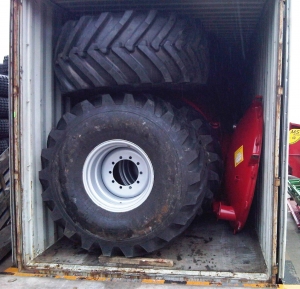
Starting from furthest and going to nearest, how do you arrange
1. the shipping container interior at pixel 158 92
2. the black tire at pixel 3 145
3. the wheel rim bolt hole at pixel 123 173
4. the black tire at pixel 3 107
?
the black tire at pixel 3 107 → the black tire at pixel 3 145 → the wheel rim bolt hole at pixel 123 173 → the shipping container interior at pixel 158 92

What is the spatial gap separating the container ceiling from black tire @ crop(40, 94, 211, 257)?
36.1 inches

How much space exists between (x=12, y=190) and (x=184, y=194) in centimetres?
145

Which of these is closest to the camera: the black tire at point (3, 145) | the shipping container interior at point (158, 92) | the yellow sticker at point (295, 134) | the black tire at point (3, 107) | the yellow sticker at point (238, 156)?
the shipping container interior at point (158, 92)

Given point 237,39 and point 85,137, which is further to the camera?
point 237,39

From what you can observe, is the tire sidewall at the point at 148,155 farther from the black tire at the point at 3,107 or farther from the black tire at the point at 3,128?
the black tire at the point at 3,107

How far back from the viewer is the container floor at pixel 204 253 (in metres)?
3.11

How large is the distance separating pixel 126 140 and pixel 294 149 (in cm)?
347

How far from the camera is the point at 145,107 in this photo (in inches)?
125

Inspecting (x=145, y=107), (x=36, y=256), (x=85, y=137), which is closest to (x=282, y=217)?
(x=145, y=107)

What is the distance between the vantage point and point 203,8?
3588 mm

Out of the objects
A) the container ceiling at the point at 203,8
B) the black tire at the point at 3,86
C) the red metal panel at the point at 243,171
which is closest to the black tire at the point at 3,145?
the black tire at the point at 3,86

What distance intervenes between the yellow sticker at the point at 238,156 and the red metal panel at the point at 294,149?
2.05 meters

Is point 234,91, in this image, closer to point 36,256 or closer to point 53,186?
point 53,186

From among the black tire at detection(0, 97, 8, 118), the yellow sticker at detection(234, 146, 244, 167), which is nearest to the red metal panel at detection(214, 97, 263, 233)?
the yellow sticker at detection(234, 146, 244, 167)
